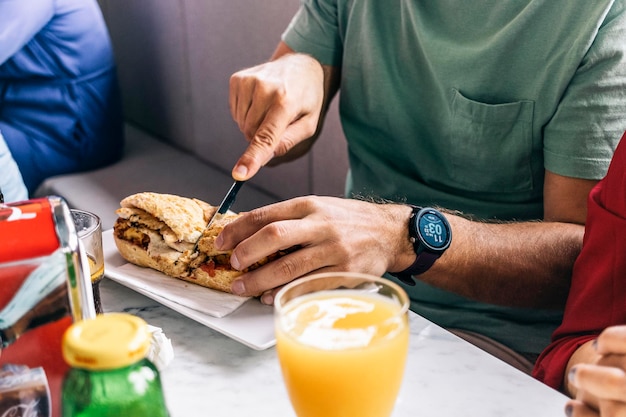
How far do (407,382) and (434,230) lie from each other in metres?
0.35

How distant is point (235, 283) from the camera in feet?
3.18

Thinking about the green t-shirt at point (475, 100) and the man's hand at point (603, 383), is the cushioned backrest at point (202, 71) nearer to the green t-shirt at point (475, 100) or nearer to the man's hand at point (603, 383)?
the green t-shirt at point (475, 100)

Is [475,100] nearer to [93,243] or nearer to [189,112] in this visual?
[93,243]

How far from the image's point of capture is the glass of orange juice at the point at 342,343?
1.99ft

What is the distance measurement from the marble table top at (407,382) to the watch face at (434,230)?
7.9 inches

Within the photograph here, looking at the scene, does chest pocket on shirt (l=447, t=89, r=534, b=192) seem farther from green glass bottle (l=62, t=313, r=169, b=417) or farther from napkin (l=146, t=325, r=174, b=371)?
green glass bottle (l=62, t=313, r=169, b=417)

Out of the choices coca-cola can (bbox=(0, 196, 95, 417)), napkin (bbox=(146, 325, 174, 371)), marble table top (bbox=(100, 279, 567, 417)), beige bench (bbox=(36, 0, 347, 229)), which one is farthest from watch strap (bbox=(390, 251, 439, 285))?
beige bench (bbox=(36, 0, 347, 229))

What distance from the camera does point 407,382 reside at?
813 mm

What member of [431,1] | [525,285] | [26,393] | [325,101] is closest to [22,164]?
[325,101]

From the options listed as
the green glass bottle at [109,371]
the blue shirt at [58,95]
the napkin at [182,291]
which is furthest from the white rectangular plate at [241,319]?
the blue shirt at [58,95]

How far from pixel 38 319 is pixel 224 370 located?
276 mm

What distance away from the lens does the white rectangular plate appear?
2.87 ft

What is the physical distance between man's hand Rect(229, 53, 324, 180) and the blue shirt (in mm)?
1315

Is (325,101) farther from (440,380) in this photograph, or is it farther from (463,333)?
(440,380)
